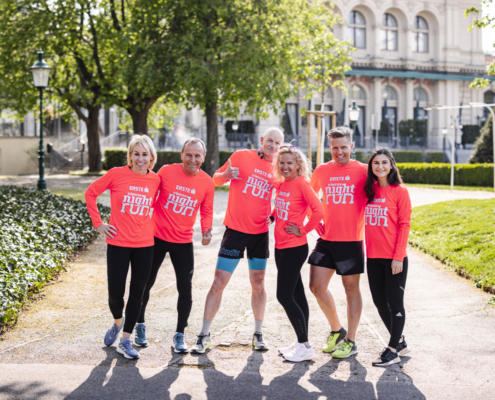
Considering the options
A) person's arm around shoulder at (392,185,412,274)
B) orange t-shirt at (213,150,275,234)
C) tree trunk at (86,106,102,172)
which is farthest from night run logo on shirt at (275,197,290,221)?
tree trunk at (86,106,102,172)

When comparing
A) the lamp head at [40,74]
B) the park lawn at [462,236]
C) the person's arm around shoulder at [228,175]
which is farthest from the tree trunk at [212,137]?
the person's arm around shoulder at [228,175]

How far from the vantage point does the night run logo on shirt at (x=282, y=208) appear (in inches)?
191

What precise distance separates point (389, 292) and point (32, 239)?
5757mm

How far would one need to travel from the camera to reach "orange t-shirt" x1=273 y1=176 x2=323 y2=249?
4793mm

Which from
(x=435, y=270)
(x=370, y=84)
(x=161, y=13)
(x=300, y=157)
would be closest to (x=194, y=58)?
(x=161, y=13)

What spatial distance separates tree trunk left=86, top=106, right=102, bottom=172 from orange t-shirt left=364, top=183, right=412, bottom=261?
88.2ft

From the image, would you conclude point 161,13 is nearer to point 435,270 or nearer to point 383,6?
point 435,270

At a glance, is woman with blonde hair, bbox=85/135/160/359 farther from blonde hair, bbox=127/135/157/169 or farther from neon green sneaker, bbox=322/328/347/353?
neon green sneaker, bbox=322/328/347/353

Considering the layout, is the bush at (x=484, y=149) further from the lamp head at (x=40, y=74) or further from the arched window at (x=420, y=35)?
the arched window at (x=420, y=35)

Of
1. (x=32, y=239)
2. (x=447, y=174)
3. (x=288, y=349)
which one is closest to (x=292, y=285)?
(x=288, y=349)

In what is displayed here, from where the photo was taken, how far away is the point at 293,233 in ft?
15.5

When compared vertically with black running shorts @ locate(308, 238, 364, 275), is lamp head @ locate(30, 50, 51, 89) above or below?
above

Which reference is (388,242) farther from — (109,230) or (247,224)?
(109,230)

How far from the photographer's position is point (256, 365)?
465 centimetres
